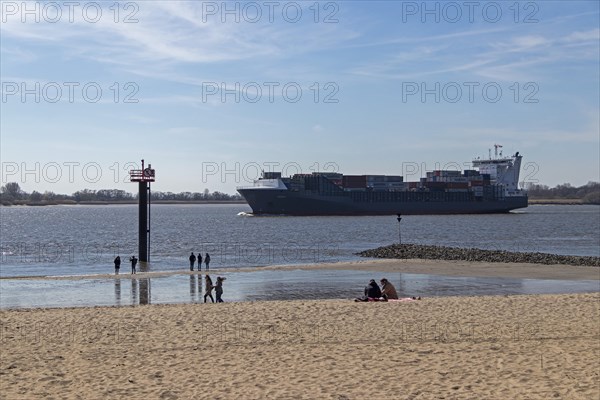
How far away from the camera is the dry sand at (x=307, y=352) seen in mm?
10438

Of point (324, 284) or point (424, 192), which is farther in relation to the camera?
point (424, 192)

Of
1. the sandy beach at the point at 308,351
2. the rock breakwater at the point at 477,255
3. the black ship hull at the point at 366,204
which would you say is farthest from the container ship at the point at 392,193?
the sandy beach at the point at 308,351

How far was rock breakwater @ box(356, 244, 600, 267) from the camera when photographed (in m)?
39.9

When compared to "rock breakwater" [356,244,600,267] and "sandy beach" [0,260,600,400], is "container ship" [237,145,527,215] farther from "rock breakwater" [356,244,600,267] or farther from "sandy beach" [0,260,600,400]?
"sandy beach" [0,260,600,400]

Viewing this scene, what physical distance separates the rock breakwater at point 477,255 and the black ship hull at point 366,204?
2849 inches

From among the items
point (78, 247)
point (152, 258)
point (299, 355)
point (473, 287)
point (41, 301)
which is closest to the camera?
point (299, 355)

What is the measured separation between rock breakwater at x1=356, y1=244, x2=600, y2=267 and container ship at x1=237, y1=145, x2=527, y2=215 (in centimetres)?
7361

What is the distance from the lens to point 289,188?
123375 mm

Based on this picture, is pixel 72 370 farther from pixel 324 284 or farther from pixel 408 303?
pixel 324 284

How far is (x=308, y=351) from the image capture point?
43.1 feet

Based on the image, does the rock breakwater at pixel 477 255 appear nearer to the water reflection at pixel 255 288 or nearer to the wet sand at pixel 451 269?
the wet sand at pixel 451 269

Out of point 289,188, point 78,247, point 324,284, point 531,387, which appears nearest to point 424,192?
point 289,188

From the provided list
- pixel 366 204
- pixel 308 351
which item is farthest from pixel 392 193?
pixel 308 351

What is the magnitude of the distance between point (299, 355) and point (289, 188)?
111m
